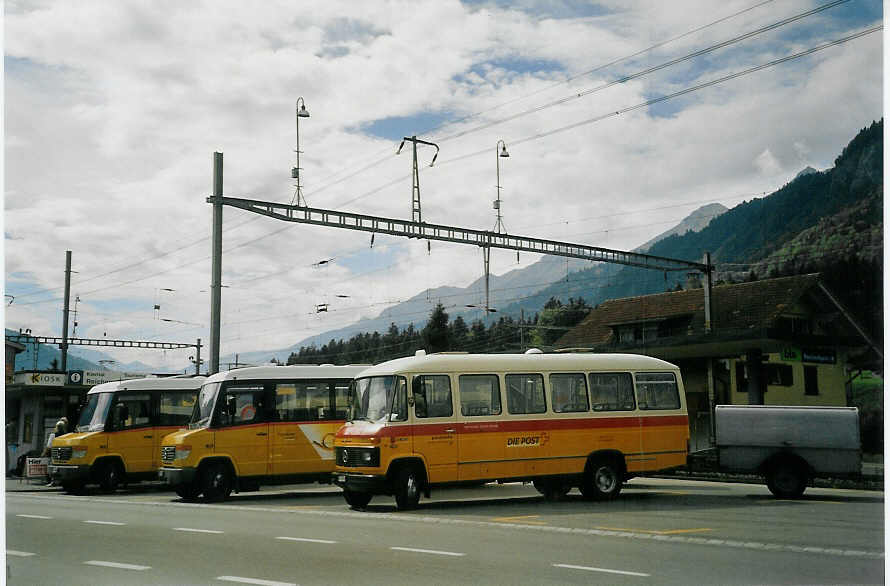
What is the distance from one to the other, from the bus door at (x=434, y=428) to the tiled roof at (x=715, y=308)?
21.9 meters

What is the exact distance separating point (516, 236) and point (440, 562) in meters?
20.1

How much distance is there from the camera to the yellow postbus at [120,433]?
22.3m

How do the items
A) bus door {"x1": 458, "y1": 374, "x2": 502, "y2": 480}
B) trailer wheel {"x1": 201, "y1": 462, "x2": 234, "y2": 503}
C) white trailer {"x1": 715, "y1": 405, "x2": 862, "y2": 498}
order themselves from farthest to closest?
trailer wheel {"x1": 201, "y1": 462, "x2": 234, "y2": 503}, white trailer {"x1": 715, "y1": 405, "x2": 862, "y2": 498}, bus door {"x1": 458, "y1": 374, "x2": 502, "y2": 480}

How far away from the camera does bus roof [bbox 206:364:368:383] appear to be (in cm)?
1955

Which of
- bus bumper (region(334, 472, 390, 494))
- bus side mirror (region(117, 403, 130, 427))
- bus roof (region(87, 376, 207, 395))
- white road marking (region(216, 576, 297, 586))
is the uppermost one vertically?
bus roof (region(87, 376, 207, 395))

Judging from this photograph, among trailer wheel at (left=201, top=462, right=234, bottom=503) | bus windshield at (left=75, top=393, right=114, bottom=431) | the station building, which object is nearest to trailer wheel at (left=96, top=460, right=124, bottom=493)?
bus windshield at (left=75, top=393, right=114, bottom=431)

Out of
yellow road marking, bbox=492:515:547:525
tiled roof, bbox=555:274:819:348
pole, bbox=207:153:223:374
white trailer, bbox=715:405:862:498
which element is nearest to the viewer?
yellow road marking, bbox=492:515:547:525

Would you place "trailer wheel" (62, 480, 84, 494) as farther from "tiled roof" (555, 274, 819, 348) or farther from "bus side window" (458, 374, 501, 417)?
"tiled roof" (555, 274, 819, 348)

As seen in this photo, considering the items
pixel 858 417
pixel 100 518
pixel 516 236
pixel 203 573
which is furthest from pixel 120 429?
pixel 858 417

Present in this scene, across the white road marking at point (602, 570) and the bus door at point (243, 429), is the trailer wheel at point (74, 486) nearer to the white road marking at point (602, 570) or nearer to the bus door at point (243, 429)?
the bus door at point (243, 429)

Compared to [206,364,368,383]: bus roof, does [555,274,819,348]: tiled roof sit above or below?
above

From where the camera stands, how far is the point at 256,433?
771 inches

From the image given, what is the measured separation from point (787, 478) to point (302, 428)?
33.3 feet

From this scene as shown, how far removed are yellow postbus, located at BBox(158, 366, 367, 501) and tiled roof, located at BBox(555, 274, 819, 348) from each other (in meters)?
20.0
